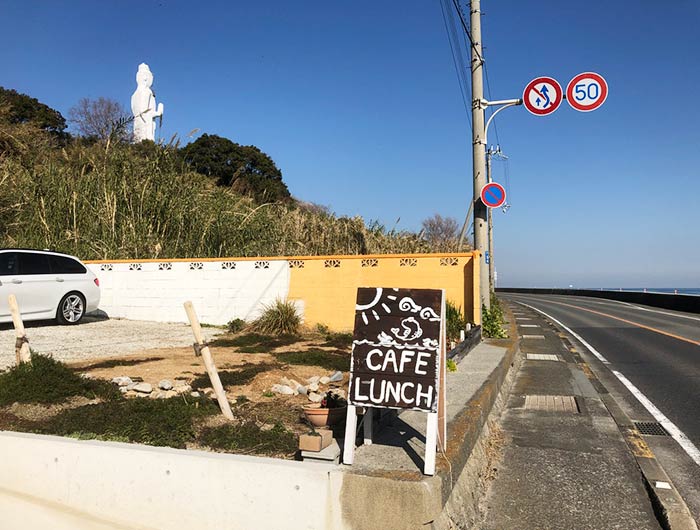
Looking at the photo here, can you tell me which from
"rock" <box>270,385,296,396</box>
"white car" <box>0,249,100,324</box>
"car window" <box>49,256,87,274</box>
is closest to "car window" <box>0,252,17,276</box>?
"white car" <box>0,249,100,324</box>

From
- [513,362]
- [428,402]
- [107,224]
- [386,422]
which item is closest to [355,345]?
[428,402]

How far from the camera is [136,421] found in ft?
15.2

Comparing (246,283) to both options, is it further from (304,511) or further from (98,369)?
(304,511)

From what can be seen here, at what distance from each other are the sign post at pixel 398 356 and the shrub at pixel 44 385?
3.26 metres

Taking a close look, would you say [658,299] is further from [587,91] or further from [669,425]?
[669,425]

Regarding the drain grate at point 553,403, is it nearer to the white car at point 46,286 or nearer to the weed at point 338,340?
the weed at point 338,340

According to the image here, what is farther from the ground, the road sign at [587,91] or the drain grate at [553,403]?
the road sign at [587,91]

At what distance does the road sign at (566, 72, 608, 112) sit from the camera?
37.4ft

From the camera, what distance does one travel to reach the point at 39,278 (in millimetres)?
11195

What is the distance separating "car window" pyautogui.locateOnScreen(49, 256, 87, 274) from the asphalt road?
1110cm

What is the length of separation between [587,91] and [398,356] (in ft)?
33.9

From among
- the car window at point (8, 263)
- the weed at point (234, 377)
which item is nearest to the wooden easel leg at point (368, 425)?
the weed at point (234, 377)

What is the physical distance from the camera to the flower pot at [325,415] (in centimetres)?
440

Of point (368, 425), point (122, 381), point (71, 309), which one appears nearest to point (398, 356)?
point (368, 425)
